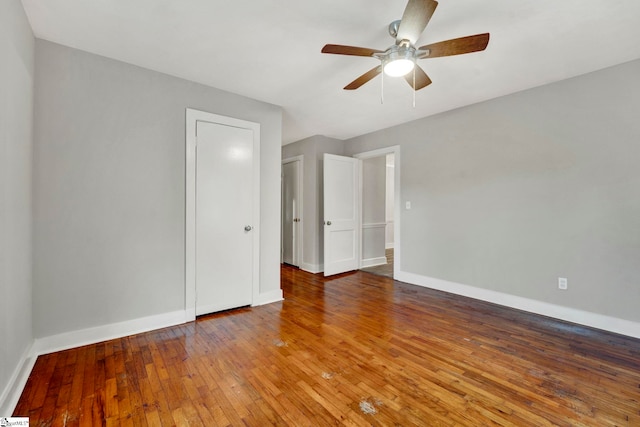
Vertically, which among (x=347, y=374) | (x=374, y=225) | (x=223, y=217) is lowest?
(x=347, y=374)

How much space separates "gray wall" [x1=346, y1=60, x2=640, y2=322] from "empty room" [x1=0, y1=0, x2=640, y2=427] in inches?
0.8

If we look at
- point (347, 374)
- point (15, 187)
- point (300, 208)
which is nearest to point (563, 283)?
point (347, 374)

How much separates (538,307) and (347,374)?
2.51m

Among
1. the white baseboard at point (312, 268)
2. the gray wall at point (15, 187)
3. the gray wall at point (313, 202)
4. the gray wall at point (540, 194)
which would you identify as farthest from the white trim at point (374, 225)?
the gray wall at point (15, 187)

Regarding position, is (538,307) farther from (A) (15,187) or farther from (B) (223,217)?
(A) (15,187)

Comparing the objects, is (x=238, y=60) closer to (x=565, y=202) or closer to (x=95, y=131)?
(x=95, y=131)

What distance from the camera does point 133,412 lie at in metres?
1.57

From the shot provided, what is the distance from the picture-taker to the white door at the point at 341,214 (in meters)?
4.69

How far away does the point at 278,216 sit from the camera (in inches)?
141

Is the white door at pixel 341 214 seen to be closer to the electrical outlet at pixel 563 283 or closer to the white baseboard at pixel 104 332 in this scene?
the white baseboard at pixel 104 332

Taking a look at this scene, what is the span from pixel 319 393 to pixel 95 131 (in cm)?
278

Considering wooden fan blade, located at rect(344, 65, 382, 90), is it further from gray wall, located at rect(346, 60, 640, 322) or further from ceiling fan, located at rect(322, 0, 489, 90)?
gray wall, located at rect(346, 60, 640, 322)

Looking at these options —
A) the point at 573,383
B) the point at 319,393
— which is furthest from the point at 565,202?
the point at 319,393

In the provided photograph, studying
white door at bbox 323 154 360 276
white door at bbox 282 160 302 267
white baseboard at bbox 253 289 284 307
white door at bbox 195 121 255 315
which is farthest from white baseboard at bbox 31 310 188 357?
white door at bbox 282 160 302 267
